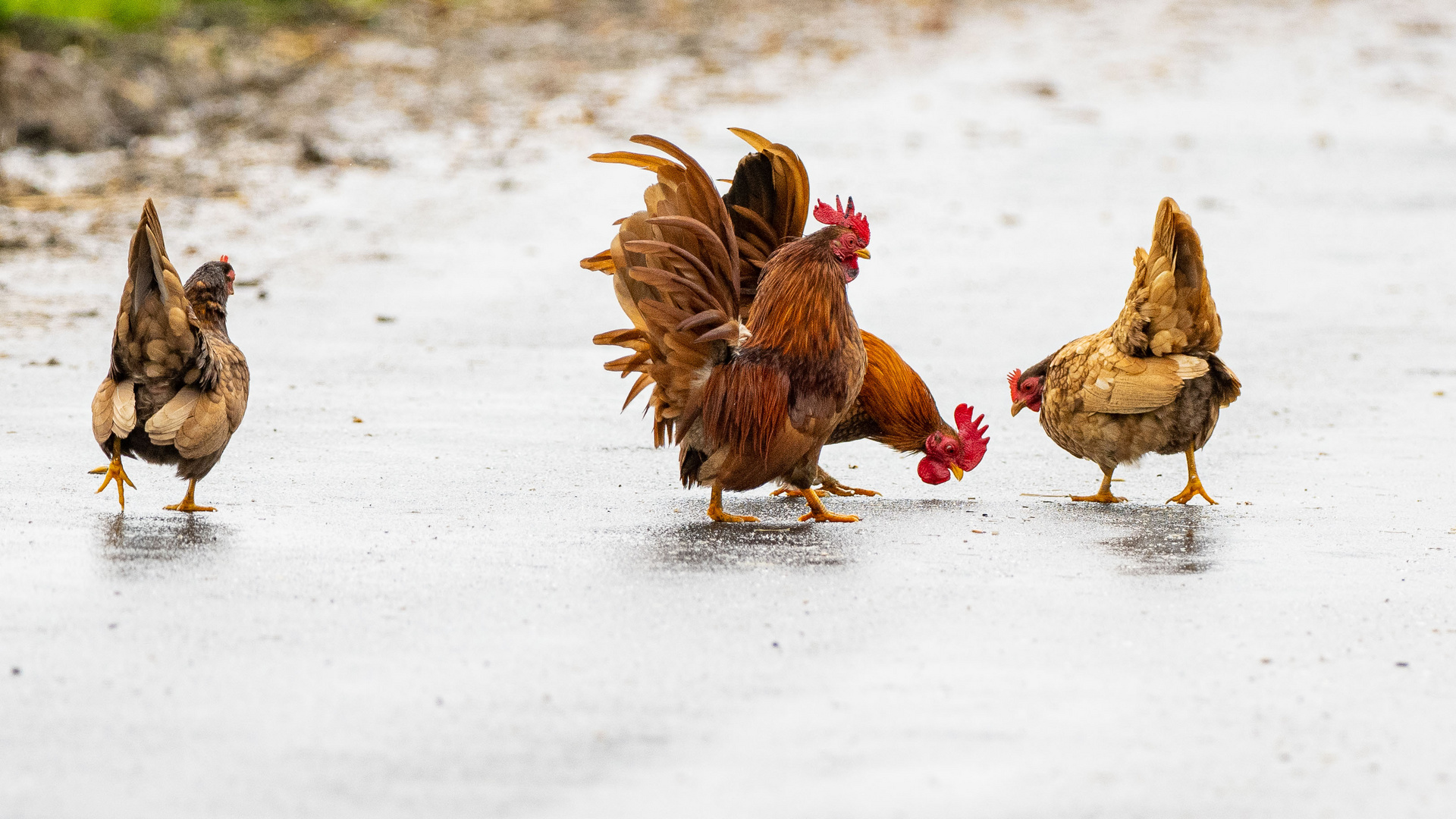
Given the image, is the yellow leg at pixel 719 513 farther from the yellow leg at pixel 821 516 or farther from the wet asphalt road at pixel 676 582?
the yellow leg at pixel 821 516

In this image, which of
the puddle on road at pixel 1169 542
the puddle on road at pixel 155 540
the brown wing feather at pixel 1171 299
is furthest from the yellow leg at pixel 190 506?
the brown wing feather at pixel 1171 299

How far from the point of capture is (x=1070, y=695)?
168 inches

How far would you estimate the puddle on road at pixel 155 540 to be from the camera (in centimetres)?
533

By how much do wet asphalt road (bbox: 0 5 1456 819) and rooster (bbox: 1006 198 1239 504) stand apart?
11.6 inches

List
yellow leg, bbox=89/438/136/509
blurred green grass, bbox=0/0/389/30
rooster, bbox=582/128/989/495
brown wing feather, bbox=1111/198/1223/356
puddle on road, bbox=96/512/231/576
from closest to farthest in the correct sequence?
1. puddle on road, bbox=96/512/231/576
2. yellow leg, bbox=89/438/136/509
3. brown wing feather, bbox=1111/198/1223/356
4. rooster, bbox=582/128/989/495
5. blurred green grass, bbox=0/0/389/30

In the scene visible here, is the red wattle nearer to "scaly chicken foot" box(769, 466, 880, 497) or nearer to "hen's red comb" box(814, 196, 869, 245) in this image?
"scaly chicken foot" box(769, 466, 880, 497)

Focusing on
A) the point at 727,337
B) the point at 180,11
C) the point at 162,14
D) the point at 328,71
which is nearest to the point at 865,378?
the point at 727,337

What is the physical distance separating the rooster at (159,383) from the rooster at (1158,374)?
3434 mm

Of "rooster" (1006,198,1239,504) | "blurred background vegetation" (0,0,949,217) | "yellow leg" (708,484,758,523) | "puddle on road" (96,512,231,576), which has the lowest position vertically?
"puddle on road" (96,512,231,576)

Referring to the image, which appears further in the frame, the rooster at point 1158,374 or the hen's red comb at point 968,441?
the hen's red comb at point 968,441

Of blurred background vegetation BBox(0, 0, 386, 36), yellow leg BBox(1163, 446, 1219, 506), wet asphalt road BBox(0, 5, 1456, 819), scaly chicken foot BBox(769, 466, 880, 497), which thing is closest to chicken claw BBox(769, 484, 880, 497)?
scaly chicken foot BBox(769, 466, 880, 497)

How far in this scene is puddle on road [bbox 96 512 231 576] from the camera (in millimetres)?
5328

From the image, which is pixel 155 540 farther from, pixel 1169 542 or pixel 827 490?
pixel 1169 542

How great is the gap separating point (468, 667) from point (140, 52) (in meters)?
16.4
